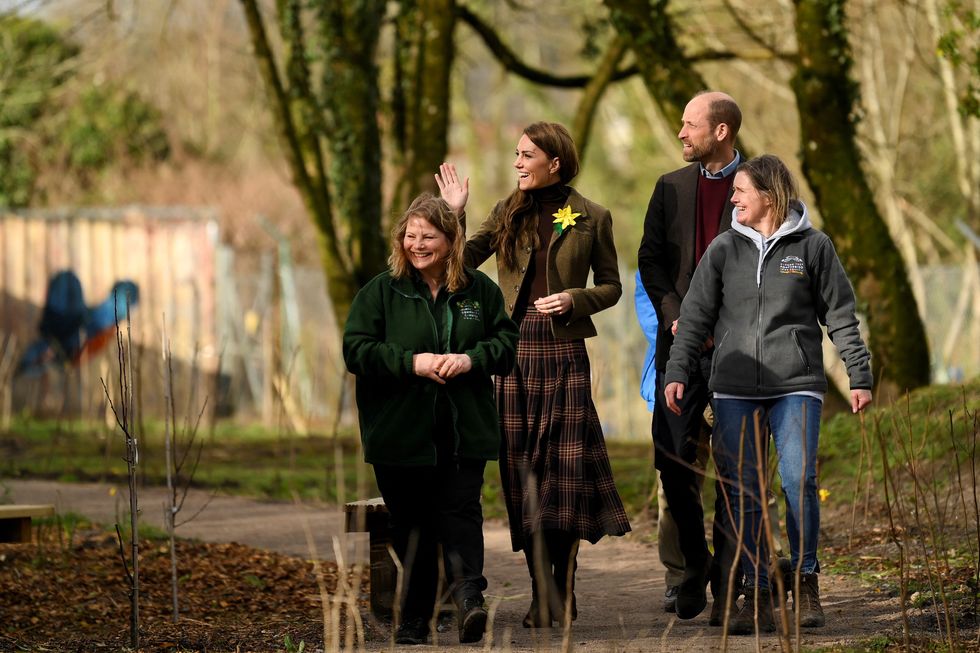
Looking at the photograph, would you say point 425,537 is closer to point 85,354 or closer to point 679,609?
point 679,609

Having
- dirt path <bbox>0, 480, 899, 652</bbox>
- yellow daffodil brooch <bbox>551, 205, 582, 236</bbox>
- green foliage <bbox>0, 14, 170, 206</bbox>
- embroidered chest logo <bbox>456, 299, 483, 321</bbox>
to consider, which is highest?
green foliage <bbox>0, 14, 170, 206</bbox>

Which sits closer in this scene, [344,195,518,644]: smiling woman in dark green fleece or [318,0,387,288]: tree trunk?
[344,195,518,644]: smiling woman in dark green fleece

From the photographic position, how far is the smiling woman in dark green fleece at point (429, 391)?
5168 mm

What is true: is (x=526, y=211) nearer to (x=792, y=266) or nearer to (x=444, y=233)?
(x=444, y=233)

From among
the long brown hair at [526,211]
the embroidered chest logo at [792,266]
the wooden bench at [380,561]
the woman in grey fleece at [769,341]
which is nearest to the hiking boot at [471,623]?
the wooden bench at [380,561]

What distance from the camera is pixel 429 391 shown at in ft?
17.2

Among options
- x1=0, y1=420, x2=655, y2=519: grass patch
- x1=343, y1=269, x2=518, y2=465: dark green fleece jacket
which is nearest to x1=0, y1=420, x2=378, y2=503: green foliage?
x1=0, y1=420, x2=655, y2=519: grass patch

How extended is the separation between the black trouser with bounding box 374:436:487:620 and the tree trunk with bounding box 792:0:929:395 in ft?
18.8

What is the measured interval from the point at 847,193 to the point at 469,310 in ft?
18.7

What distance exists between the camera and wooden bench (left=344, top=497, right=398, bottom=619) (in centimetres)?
567

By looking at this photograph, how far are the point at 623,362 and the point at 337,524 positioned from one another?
347 inches

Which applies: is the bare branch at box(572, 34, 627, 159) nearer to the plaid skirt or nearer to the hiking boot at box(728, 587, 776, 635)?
the plaid skirt

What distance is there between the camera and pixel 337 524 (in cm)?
878

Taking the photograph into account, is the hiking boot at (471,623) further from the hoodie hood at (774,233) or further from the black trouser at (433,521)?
the hoodie hood at (774,233)
